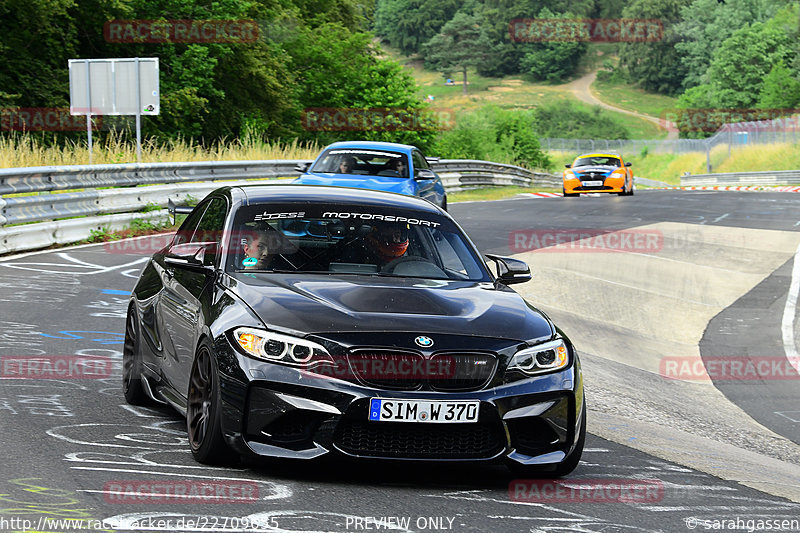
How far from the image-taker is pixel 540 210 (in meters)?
28.5

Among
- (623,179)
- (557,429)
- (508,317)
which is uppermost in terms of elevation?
(508,317)

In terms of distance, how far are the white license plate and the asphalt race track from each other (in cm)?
34

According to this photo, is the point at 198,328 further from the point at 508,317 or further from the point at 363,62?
the point at 363,62

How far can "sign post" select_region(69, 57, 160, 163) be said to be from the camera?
24156mm

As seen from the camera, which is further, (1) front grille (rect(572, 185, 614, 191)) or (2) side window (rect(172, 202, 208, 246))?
(1) front grille (rect(572, 185, 614, 191))

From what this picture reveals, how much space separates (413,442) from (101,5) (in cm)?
3687

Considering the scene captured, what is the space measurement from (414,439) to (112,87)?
66.3ft

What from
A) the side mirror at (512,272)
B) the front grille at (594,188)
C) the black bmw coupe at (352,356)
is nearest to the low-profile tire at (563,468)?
the black bmw coupe at (352,356)

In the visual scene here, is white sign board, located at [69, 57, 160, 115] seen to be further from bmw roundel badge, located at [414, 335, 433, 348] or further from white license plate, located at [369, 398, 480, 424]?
white license plate, located at [369, 398, 480, 424]

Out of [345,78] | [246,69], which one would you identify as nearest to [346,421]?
[246,69]

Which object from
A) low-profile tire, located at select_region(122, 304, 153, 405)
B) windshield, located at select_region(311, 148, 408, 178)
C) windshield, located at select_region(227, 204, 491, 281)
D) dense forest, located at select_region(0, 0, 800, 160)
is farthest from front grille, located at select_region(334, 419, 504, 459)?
dense forest, located at select_region(0, 0, 800, 160)

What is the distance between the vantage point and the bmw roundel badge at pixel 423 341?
5469 mm

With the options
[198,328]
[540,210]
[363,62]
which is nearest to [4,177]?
[198,328]

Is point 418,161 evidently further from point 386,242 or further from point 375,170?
point 386,242
